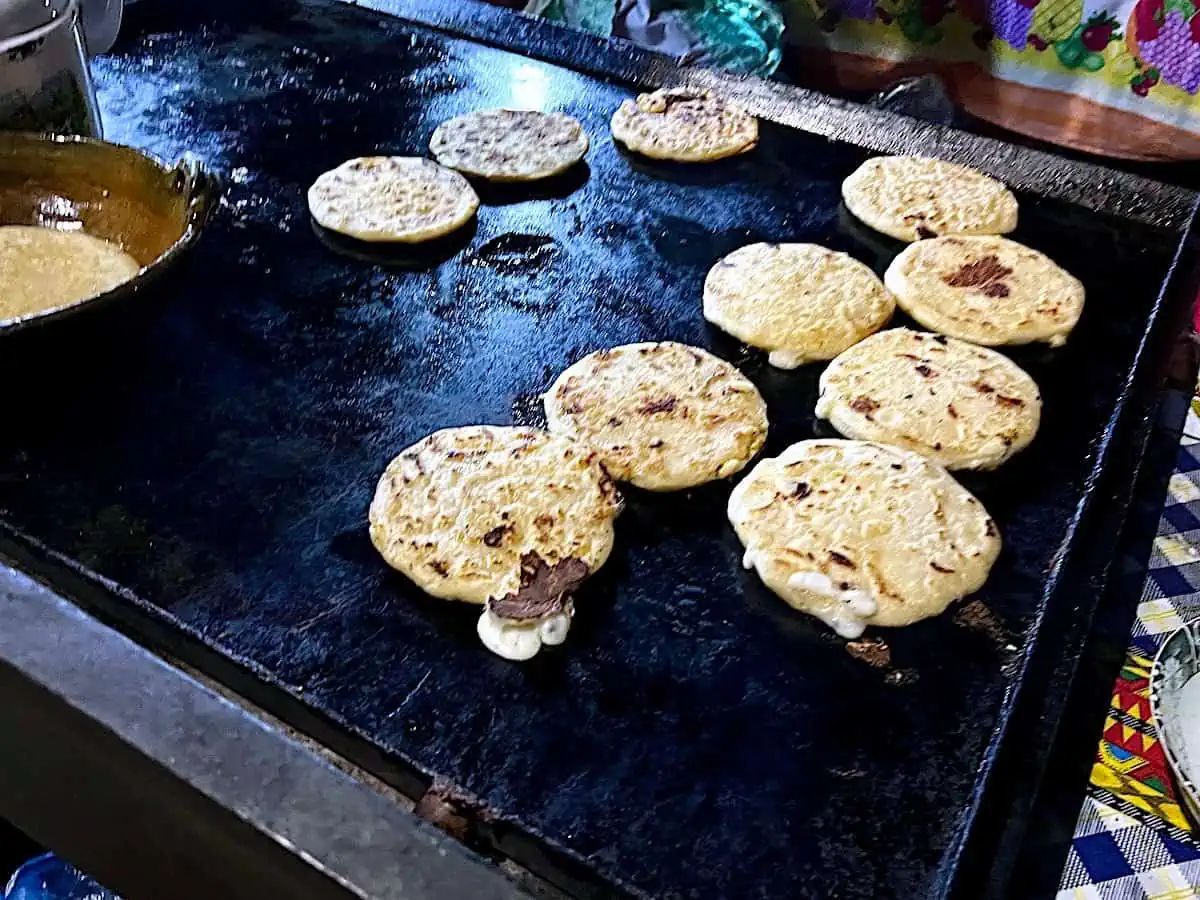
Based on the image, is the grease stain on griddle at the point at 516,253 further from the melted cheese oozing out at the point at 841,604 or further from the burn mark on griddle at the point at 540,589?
the melted cheese oozing out at the point at 841,604

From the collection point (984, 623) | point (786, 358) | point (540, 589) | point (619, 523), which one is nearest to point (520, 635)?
point (540, 589)

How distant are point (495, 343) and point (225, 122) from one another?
92cm

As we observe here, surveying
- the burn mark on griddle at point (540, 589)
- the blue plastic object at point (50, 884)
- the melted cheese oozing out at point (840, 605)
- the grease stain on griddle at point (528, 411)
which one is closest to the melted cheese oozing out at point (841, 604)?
the melted cheese oozing out at point (840, 605)

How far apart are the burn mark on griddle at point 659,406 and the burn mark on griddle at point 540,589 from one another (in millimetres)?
325

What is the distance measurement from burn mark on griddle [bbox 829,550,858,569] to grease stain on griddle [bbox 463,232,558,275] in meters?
0.78

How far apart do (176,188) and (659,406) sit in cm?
81

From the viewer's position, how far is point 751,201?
209 cm

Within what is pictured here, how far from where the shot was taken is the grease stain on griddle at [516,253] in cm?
187

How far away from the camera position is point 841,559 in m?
1.35

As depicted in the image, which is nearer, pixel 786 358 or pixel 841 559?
pixel 841 559

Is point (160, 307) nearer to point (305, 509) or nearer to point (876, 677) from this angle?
point (305, 509)

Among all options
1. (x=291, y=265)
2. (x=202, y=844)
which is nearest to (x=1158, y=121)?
(x=291, y=265)

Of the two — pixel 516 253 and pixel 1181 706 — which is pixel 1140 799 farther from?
pixel 516 253

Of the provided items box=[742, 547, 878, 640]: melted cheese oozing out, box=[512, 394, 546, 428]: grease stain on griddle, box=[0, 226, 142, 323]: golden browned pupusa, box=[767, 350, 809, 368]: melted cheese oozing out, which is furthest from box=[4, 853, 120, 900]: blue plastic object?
box=[767, 350, 809, 368]: melted cheese oozing out
